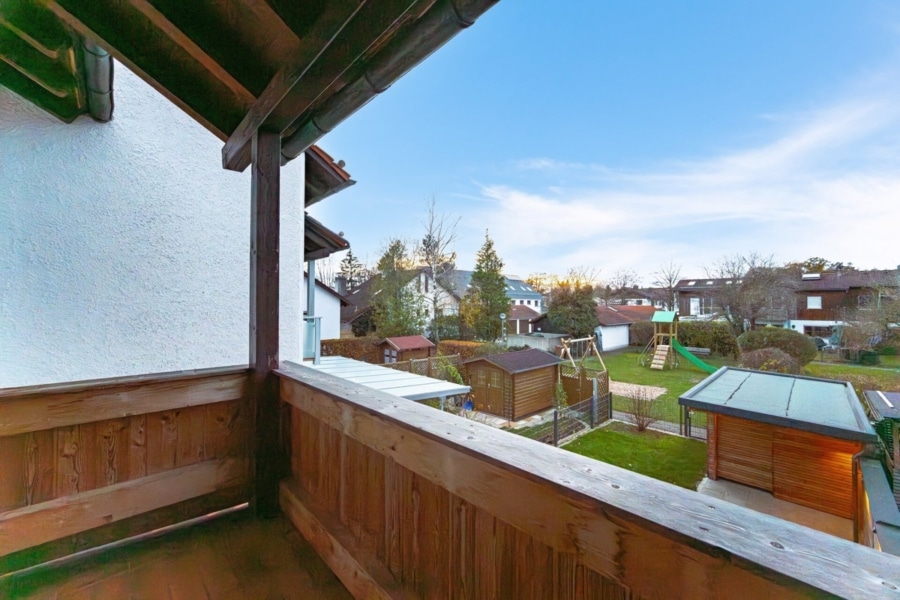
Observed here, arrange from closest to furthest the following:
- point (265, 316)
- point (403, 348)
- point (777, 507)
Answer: point (265, 316), point (777, 507), point (403, 348)

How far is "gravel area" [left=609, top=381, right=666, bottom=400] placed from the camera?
24.7 ft

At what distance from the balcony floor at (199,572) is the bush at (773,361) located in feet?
16.5

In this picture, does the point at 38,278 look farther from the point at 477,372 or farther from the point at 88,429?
the point at 477,372

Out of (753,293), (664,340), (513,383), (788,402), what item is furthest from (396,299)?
(788,402)

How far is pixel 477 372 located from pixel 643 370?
4.73 m

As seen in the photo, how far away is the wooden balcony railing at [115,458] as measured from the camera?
117 centimetres

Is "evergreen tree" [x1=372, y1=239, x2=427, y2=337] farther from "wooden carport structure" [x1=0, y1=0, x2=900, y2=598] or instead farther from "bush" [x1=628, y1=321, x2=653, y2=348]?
"wooden carport structure" [x1=0, y1=0, x2=900, y2=598]

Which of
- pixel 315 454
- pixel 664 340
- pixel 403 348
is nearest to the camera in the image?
pixel 315 454

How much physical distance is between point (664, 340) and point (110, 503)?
1184cm

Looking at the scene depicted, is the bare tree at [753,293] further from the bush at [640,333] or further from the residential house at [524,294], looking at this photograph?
the residential house at [524,294]

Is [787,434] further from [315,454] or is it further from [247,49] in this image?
[247,49]

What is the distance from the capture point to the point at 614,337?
13352mm

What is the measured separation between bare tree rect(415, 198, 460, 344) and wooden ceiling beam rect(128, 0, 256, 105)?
1087cm

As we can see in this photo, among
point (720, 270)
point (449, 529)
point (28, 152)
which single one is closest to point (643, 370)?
point (720, 270)
